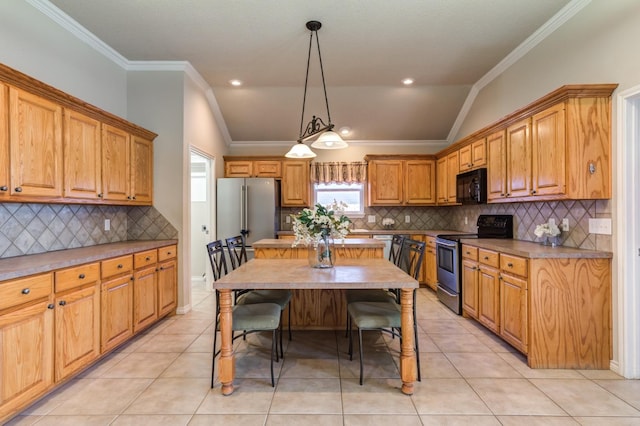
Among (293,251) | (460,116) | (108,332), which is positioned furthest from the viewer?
(460,116)

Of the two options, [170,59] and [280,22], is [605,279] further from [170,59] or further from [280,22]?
[170,59]

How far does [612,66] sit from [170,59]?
4290mm

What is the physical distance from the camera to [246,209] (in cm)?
496

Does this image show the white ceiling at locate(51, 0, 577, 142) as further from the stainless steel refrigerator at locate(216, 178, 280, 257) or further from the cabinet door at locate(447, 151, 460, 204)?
the stainless steel refrigerator at locate(216, 178, 280, 257)

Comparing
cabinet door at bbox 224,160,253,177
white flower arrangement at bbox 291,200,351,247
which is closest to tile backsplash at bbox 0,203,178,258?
cabinet door at bbox 224,160,253,177

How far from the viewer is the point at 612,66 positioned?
2.42 metres

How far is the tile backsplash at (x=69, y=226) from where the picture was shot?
2389 millimetres

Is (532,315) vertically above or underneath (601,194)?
underneath

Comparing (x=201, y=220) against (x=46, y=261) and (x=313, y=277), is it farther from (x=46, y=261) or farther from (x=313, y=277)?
(x=313, y=277)

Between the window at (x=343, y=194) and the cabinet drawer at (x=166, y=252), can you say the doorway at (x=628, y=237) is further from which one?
the cabinet drawer at (x=166, y=252)

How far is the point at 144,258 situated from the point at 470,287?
11.4ft

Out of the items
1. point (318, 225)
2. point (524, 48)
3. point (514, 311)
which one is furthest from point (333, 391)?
point (524, 48)

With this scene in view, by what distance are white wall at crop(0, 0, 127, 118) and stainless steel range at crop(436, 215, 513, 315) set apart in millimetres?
4284

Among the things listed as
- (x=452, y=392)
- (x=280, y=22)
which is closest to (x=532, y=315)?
(x=452, y=392)
